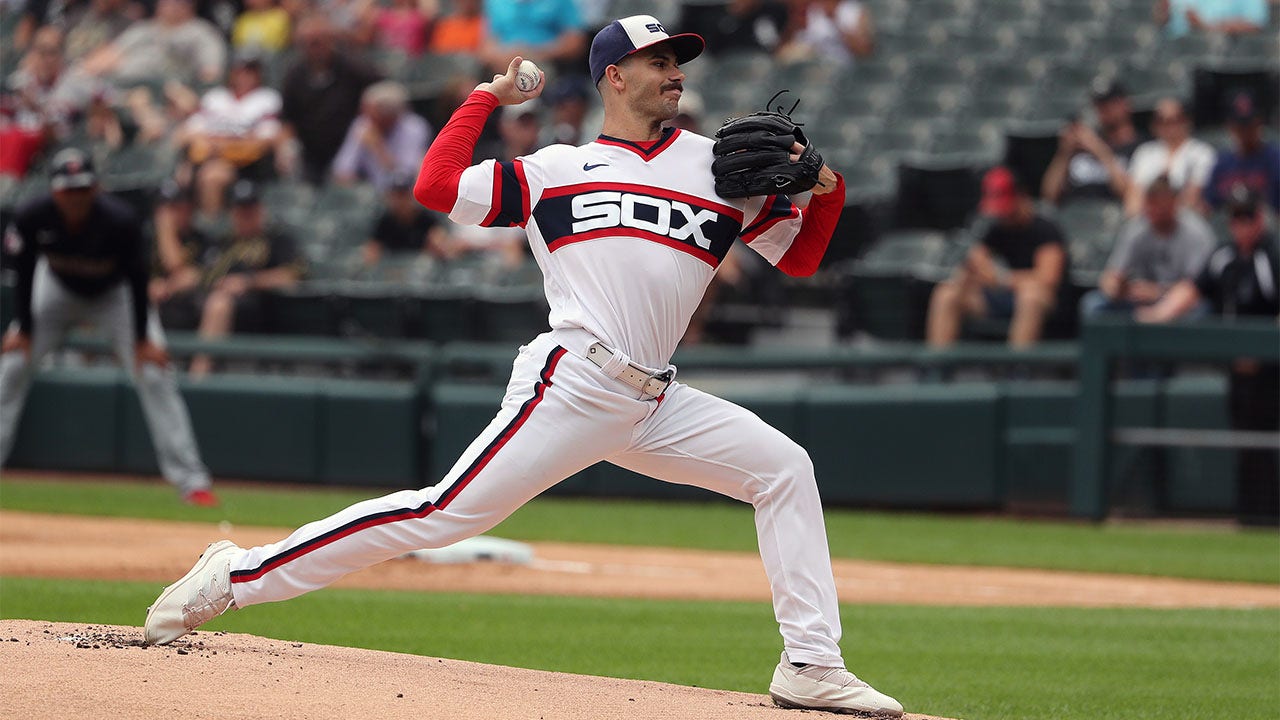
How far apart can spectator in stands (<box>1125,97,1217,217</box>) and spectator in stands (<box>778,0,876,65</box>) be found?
10.2ft

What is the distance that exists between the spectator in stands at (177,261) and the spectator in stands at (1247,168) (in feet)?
25.2

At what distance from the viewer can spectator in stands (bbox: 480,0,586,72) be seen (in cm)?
1502

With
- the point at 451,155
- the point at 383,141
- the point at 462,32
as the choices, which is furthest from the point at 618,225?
the point at 462,32

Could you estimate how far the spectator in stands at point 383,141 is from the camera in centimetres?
1446

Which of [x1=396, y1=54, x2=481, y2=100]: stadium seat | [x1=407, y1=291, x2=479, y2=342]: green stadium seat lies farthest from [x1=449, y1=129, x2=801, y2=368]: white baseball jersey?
[x1=396, y1=54, x2=481, y2=100]: stadium seat

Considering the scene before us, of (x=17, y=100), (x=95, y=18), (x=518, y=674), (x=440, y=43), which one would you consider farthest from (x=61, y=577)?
(x=95, y=18)

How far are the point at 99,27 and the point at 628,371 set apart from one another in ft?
50.8

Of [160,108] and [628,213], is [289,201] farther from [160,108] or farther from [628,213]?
[628,213]

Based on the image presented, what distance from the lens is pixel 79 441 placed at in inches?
512

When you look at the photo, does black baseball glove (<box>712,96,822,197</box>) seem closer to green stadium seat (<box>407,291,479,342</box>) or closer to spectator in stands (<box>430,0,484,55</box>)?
green stadium seat (<box>407,291,479,342</box>)

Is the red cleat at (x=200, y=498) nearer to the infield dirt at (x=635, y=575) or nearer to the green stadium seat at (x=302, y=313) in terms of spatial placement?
the infield dirt at (x=635, y=575)

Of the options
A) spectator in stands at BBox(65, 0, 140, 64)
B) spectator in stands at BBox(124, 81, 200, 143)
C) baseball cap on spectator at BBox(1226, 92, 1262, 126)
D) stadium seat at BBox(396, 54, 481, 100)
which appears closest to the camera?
baseball cap on spectator at BBox(1226, 92, 1262, 126)

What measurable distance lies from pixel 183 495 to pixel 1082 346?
5.79m

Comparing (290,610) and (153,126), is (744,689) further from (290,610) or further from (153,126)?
(153,126)
